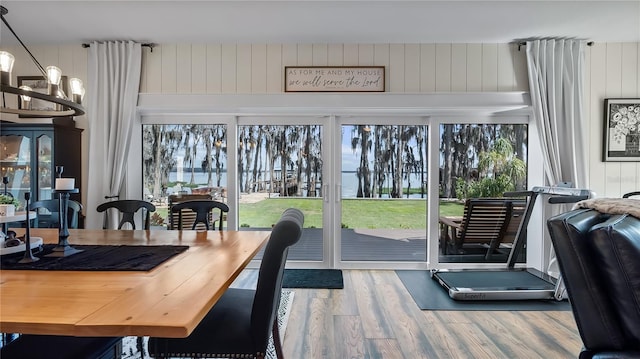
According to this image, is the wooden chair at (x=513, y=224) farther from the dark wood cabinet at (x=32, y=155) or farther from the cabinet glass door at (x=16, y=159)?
the cabinet glass door at (x=16, y=159)

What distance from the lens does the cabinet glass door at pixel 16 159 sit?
340 cm

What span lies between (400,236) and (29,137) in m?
4.22

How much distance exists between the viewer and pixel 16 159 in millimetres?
3430

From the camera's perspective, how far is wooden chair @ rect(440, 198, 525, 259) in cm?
392

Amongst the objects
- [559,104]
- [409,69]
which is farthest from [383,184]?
[559,104]

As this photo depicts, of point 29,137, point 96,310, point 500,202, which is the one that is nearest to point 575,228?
point 96,310

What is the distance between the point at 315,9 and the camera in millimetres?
2982

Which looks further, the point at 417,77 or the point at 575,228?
the point at 417,77

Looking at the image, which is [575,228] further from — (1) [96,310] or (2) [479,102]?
(2) [479,102]

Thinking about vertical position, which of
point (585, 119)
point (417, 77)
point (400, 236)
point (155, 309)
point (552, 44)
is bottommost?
point (400, 236)

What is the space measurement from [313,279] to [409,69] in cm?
257

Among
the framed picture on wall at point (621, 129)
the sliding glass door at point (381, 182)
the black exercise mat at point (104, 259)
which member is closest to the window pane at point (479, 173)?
the sliding glass door at point (381, 182)

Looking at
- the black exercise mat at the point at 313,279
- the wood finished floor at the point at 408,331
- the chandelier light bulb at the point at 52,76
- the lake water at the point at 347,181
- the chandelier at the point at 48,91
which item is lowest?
the wood finished floor at the point at 408,331

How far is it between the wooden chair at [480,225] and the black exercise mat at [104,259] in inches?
124
